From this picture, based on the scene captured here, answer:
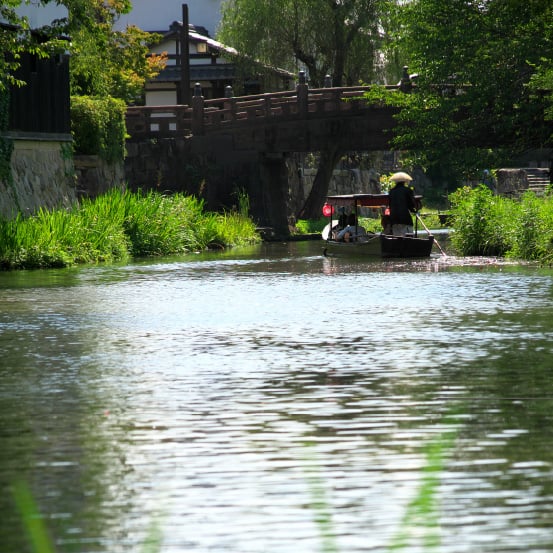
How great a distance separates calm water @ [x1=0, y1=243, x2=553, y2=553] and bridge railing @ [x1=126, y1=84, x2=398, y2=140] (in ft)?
110

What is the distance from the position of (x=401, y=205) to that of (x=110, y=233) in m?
6.82

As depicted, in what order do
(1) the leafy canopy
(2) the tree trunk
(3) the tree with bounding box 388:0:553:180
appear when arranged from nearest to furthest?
(1) the leafy canopy
(3) the tree with bounding box 388:0:553:180
(2) the tree trunk

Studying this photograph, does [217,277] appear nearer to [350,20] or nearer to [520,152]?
[520,152]

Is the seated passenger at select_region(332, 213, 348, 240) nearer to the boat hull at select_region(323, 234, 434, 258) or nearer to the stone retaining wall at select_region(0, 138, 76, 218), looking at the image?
the boat hull at select_region(323, 234, 434, 258)

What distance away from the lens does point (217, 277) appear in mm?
23578

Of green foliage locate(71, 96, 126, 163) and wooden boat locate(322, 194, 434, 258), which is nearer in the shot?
wooden boat locate(322, 194, 434, 258)

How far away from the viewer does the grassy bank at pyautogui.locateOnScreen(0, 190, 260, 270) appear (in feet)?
90.3

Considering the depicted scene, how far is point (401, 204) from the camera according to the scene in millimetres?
31438

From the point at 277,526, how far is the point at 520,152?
141ft

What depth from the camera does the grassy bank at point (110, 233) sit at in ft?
90.3

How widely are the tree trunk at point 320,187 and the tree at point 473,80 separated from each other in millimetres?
8051

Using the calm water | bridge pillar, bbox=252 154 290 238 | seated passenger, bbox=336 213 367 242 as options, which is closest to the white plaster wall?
seated passenger, bbox=336 213 367 242

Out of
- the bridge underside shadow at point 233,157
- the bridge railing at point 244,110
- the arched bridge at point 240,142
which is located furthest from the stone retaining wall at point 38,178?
the bridge railing at point 244,110

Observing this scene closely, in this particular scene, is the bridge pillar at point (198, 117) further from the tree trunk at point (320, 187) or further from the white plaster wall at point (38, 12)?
the white plaster wall at point (38, 12)
